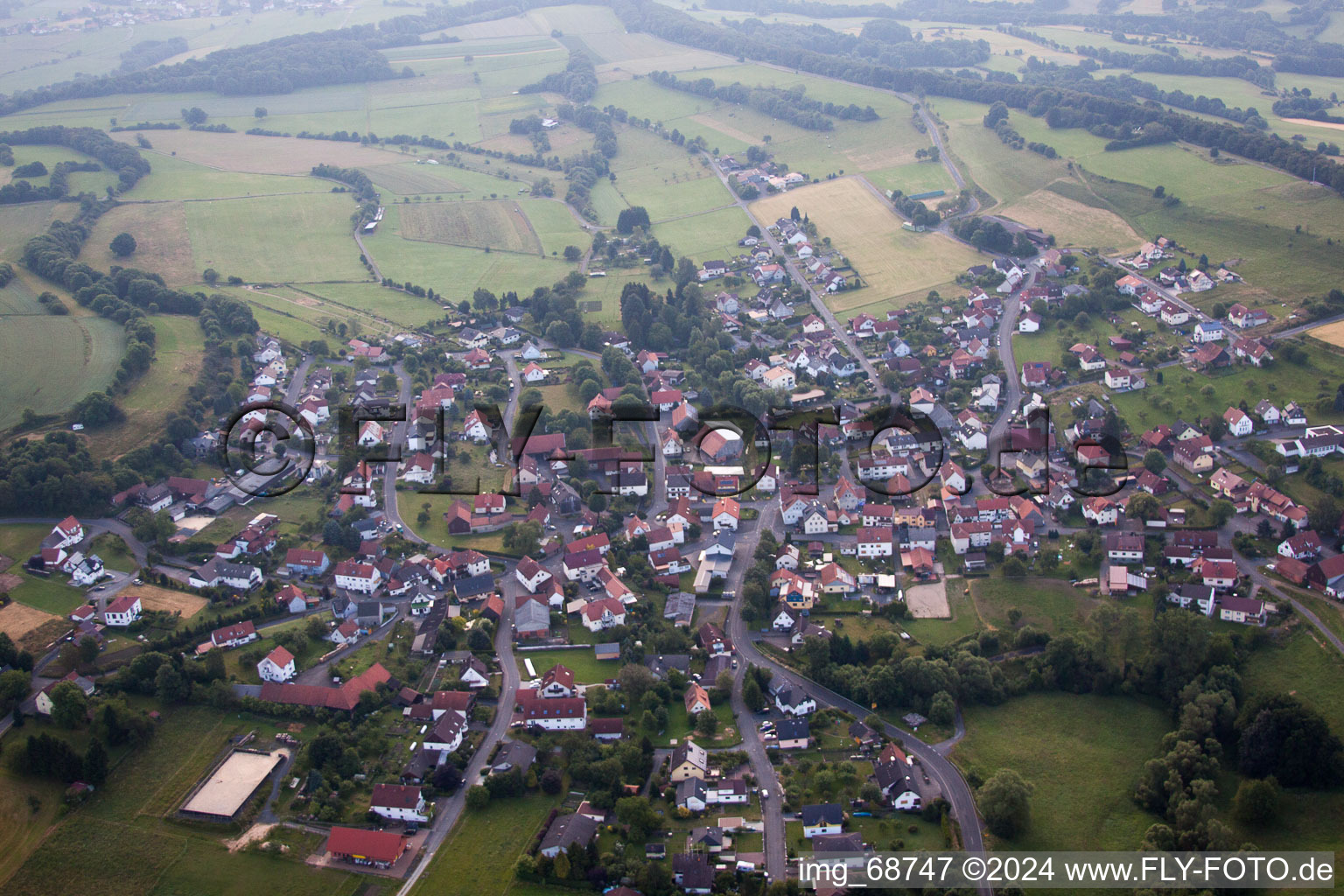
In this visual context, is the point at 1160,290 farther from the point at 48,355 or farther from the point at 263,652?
the point at 48,355

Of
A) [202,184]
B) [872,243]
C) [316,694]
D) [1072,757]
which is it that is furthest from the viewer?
[202,184]

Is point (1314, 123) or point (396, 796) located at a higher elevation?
point (1314, 123)

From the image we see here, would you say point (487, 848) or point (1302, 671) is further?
point (1302, 671)

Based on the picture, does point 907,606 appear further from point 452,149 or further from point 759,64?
point 759,64

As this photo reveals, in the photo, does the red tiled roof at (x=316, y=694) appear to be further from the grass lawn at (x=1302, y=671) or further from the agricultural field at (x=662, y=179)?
the agricultural field at (x=662, y=179)

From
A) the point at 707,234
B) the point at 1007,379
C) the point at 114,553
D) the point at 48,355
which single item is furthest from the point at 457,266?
the point at 1007,379

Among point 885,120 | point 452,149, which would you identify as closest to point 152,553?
point 452,149

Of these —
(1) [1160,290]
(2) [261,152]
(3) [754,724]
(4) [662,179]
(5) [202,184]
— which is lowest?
(3) [754,724]
